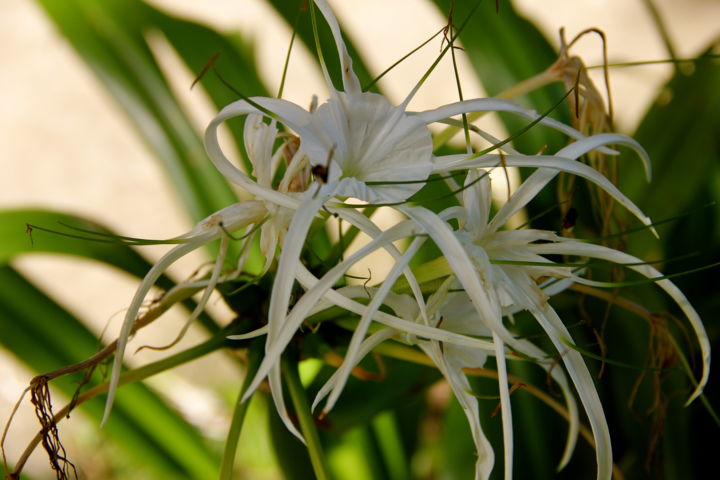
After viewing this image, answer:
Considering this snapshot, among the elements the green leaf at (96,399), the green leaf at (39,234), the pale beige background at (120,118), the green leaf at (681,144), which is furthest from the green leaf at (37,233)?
the pale beige background at (120,118)

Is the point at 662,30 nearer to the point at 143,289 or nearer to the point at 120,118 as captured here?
the point at 143,289

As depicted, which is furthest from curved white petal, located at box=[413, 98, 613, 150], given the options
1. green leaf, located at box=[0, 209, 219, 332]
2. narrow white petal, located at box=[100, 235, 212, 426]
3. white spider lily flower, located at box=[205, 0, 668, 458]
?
green leaf, located at box=[0, 209, 219, 332]

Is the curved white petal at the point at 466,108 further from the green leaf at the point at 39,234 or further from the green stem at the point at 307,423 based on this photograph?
the green leaf at the point at 39,234

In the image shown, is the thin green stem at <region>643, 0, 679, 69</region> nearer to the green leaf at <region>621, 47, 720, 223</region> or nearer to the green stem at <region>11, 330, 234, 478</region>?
the green leaf at <region>621, 47, 720, 223</region>

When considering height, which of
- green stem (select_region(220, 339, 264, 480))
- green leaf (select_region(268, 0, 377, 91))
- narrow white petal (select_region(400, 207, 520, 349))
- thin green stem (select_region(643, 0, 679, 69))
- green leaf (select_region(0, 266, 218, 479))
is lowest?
green leaf (select_region(0, 266, 218, 479))

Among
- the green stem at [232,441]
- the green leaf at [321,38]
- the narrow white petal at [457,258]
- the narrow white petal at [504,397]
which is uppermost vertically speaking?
the green leaf at [321,38]

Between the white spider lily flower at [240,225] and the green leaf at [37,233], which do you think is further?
the green leaf at [37,233]
